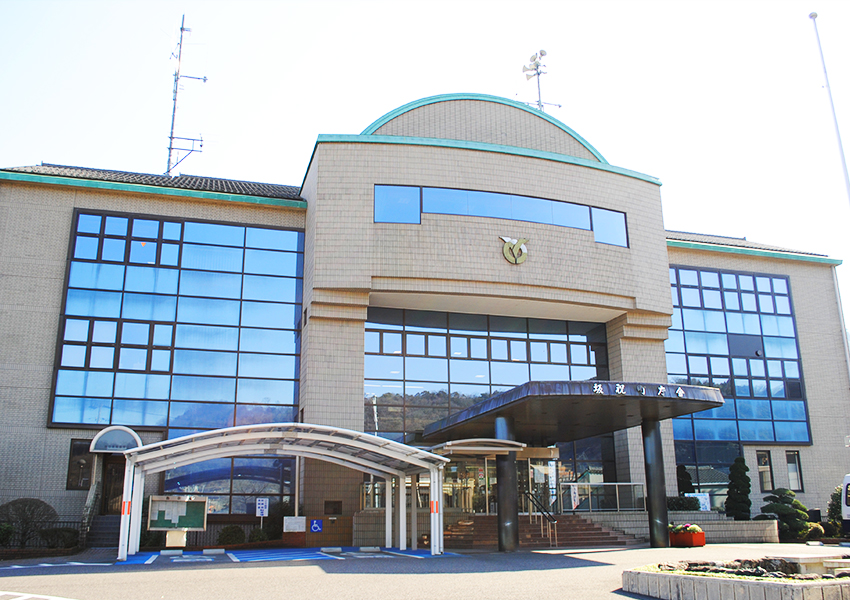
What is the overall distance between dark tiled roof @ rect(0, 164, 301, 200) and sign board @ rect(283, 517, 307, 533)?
11125 millimetres

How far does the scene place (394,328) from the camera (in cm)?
2555

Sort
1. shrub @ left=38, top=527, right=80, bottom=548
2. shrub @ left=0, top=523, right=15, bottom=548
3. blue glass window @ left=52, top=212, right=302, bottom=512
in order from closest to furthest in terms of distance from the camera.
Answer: shrub @ left=0, top=523, right=15, bottom=548 < shrub @ left=38, top=527, right=80, bottom=548 < blue glass window @ left=52, top=212, right=302, bottom=512

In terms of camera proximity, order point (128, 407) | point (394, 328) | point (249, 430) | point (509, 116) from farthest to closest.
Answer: point (509, 116)
point (394, 328)
point (128, 407)
point (249, 430)

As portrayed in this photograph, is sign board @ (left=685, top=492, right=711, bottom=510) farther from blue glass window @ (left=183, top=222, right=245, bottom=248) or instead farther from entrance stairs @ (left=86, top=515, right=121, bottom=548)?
entrance stairs @ (left=86, top=515, right=121, bottom=548)

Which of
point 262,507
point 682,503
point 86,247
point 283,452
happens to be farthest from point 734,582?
point 86,247

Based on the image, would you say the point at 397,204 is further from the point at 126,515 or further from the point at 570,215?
the point at 126,515

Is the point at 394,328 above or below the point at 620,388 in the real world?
above

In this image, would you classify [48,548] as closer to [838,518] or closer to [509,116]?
[509,116]

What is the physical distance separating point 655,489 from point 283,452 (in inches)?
401

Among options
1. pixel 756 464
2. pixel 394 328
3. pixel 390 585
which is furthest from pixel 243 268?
pixel 756 464

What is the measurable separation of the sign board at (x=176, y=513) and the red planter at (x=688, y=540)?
13109 millimetres

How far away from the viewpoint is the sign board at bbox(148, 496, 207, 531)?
64.9 feet

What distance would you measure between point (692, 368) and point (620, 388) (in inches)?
520

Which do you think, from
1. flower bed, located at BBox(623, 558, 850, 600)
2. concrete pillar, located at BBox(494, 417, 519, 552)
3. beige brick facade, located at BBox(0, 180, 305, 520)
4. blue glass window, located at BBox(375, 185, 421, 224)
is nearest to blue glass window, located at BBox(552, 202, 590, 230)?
blue glass window, located at BBox(375, 185, 421, 224)
